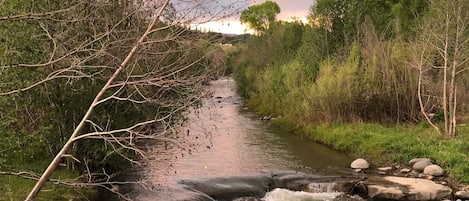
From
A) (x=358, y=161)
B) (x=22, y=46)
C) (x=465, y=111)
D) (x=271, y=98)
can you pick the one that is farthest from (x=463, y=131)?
(x=22, y=46)

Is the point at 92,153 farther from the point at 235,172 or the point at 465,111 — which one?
the point at 465,111

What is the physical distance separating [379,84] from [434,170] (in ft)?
23.6

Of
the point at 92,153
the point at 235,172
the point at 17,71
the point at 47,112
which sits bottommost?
the point at 235,172

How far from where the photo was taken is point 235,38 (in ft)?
33.9

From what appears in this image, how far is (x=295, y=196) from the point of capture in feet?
49.5

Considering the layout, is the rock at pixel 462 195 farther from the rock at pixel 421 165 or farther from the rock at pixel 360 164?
the rock at pixel 360 164

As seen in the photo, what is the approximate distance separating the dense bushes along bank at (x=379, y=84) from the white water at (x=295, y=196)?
4.12 meters

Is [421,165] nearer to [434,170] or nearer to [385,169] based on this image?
[434,170]

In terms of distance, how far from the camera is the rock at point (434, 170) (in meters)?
16.2

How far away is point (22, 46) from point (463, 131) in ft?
55.1

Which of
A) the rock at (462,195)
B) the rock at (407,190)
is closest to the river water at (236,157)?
the rock at (407,190)

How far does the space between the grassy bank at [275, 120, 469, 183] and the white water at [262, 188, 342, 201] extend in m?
3.76

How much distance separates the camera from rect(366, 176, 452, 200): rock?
47.8ft

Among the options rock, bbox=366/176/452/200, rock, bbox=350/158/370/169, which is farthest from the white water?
rock, bbox=350/158/370/169
